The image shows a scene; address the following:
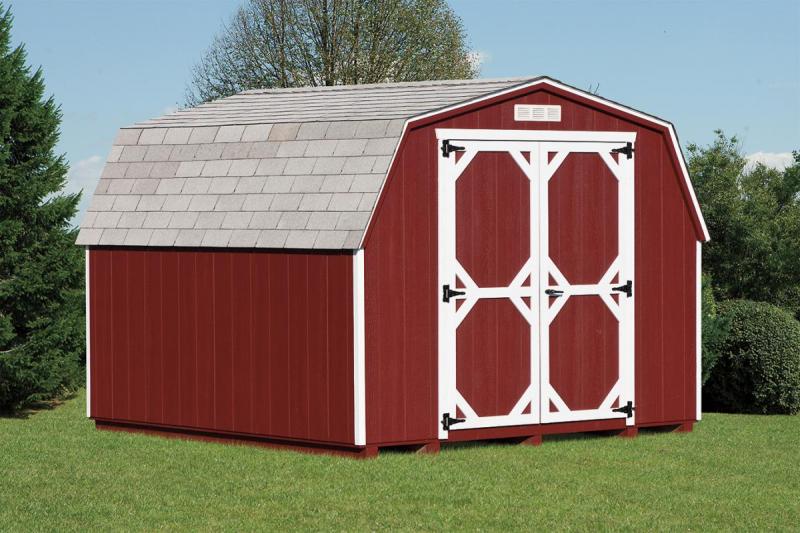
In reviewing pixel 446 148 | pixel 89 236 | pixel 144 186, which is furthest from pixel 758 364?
pixel 89 236

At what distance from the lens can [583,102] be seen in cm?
1352

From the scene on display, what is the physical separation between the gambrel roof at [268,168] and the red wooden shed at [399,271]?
0.03 metres

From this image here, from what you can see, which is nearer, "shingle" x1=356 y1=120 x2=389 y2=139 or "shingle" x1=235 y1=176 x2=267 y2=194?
Answer: "shingle" x1=356 y1=120 x2=389 y2=139

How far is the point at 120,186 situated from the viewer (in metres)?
14.4

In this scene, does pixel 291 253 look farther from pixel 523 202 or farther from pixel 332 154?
pixel 523 202

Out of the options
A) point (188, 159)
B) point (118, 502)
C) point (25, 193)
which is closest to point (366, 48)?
point (25, 193)

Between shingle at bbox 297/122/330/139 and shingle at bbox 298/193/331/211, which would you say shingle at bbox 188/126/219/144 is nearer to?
shingle at bbox 297/122/330/139

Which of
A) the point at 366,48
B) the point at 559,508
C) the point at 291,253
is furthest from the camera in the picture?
the point at 366,48

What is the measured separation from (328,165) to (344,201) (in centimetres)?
57

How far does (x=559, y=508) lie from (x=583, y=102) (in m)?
4.76

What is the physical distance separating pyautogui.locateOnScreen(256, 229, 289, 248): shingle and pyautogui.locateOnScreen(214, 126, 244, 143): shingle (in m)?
1.44

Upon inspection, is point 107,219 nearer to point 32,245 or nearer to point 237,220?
point 237,220

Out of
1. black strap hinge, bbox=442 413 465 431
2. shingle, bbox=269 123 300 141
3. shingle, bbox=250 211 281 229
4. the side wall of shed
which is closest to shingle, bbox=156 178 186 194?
shingle, bbox=269 123 300 141

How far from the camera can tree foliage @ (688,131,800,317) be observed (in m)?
27.5
